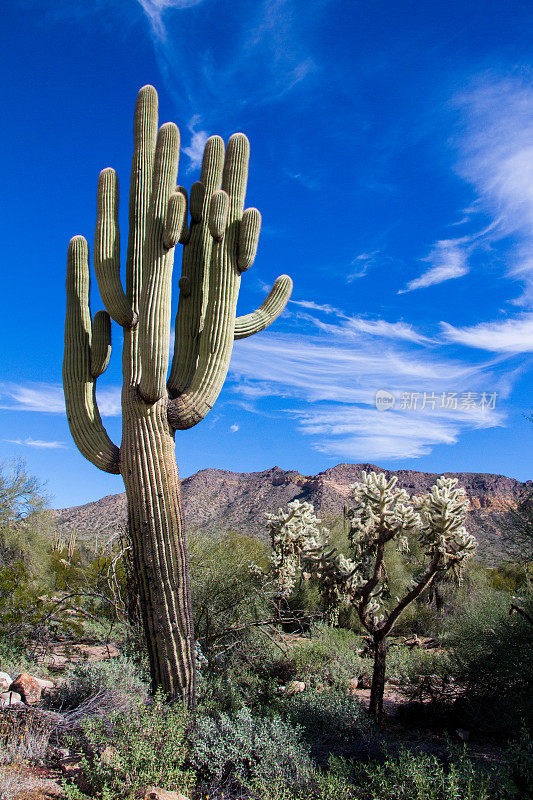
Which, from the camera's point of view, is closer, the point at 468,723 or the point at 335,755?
the point at 335,755

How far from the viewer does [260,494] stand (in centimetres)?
4306

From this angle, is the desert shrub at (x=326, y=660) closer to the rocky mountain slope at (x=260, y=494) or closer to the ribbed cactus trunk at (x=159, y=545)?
the ribbed cactus trunk at (x=159, y=545)

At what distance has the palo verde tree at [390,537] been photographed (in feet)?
21.1

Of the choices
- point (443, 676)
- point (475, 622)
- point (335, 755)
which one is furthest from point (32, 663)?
point (475, 622)

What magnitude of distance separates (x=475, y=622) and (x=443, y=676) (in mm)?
987

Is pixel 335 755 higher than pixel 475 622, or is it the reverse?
pixel 475 622

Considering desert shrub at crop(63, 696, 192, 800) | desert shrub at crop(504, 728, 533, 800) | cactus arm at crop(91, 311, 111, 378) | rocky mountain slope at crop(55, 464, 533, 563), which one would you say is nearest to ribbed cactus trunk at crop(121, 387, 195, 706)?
desert shrub at crop(63, 696, 192, 800)

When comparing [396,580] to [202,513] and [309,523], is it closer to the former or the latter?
[309,523]

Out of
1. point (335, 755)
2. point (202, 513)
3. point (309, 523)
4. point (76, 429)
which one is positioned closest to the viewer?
point (335, 755)

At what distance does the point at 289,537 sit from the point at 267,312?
438 cm

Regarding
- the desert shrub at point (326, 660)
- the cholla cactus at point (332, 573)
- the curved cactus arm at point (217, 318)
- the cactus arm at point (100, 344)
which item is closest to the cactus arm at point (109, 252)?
the cactus arm at point (100, 344)

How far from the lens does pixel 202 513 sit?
39.0 m

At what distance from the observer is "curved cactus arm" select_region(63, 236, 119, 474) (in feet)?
20.2

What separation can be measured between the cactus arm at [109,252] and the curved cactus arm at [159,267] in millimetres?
300
